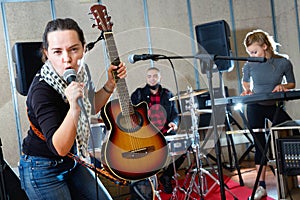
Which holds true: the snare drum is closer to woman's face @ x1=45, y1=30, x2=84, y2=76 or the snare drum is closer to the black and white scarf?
the black and white scarf

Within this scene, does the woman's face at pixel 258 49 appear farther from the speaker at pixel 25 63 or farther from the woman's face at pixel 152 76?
the woman's face at pixel 152 76

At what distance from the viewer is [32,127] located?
1373mm

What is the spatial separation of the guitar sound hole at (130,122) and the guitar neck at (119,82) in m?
0.02

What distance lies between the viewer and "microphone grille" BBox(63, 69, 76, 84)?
Answer: 122 cm

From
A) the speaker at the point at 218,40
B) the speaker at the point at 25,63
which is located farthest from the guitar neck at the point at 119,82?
the speaker at the point at 218,40

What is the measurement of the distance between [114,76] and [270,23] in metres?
4.77

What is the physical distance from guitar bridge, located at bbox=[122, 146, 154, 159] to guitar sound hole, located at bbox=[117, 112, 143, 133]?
73mm

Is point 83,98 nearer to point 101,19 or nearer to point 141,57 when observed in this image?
point 141,57

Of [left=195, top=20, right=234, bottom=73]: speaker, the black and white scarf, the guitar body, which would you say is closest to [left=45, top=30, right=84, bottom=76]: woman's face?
the black and white scarf

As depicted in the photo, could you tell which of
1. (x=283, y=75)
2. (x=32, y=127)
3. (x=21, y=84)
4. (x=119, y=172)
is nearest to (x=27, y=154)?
(x=32, y=127)

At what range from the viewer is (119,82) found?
4.22 feet

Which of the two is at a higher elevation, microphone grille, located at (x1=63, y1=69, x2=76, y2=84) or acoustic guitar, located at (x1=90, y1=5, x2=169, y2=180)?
microphone grille, located at (x1=63, y1=69, x2=76, y2=84)

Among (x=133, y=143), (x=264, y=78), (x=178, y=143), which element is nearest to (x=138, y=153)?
(x=133, y=143)

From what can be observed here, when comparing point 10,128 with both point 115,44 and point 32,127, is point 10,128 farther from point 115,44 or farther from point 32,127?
point 115,44
